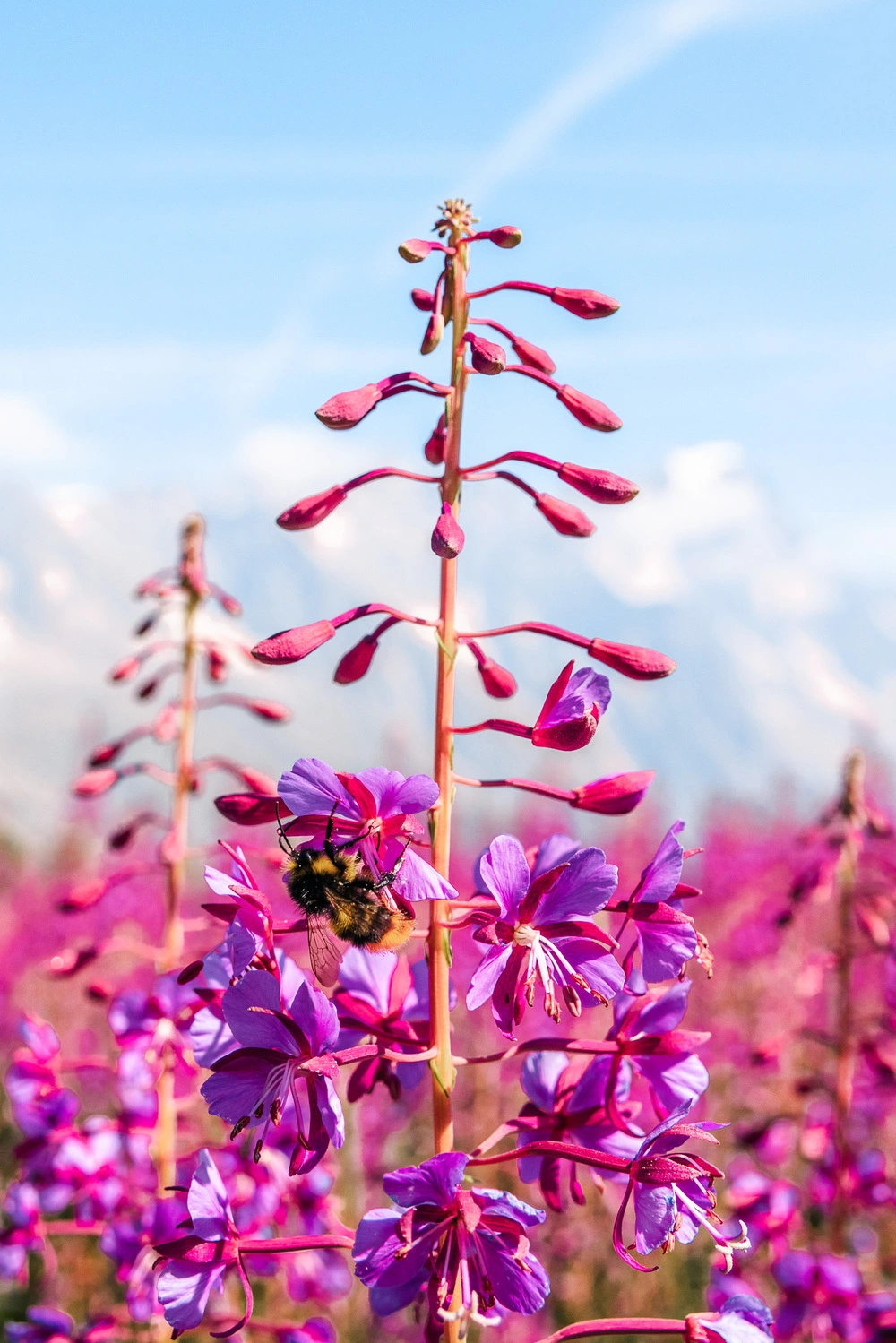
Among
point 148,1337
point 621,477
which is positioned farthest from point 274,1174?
point 621,477

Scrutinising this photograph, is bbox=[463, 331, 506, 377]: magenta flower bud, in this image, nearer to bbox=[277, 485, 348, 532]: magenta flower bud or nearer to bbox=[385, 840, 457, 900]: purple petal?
bbox=[277, 485, 348, 532]: magenta flower bud

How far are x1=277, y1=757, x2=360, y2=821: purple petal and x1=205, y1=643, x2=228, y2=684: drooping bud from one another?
2271 mm

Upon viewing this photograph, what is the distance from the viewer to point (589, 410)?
2.82 metres

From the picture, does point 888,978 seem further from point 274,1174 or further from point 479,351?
point 479,351

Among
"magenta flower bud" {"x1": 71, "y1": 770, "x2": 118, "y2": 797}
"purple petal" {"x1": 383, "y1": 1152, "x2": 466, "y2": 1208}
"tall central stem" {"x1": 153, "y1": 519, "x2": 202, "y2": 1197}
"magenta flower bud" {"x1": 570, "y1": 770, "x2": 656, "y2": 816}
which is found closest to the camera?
"purple petal" {"x1": 383, "y1": 1152, "x2": 466, "y2": 1208}

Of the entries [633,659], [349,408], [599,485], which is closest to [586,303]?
[599,485]

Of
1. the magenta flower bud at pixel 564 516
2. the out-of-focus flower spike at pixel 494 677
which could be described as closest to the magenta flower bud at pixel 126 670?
the out-of-focus flower spike at pixel 494 677

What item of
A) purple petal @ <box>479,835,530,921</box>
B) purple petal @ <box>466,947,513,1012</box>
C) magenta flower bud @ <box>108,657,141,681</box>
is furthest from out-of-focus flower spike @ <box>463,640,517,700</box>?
magenta flower bud @ <box>108,657,141,681</box>

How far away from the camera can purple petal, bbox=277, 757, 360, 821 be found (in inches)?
89.8

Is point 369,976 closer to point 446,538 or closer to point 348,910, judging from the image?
point 348,910

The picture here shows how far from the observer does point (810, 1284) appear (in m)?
4.33

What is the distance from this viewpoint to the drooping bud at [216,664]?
4.59 m

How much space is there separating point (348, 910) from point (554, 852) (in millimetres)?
473

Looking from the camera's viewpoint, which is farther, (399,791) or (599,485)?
(599,485)
